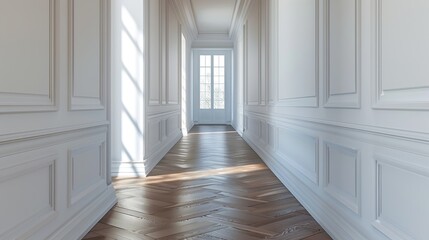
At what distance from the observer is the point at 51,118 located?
1.18m

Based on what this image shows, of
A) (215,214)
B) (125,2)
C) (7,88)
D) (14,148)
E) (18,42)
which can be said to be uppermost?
(125,2)

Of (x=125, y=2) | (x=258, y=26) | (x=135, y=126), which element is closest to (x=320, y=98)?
(x=135, y=126)

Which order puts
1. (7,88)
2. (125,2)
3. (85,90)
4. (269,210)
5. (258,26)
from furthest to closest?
(258,26) → (125,2) → (269,210) → (85,90) → (7,88)

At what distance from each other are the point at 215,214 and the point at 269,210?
274 mm

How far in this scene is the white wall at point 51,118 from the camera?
94 cm

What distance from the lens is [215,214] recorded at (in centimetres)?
174

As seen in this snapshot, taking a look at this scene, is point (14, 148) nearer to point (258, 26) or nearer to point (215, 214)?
point (215, 214)

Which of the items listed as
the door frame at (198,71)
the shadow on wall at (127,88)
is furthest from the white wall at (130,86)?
the door frame at (198,71)

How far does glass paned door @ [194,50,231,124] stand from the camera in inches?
344

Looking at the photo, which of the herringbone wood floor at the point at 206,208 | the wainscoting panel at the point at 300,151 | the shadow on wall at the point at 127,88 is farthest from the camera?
the shadow on wall at the point at 127,88

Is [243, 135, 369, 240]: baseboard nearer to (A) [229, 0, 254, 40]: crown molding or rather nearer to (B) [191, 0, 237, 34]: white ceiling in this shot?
(A) [229, 0, 254, 40]: crown molding

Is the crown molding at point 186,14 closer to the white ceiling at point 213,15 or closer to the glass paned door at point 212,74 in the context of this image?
the white ceiling at point 213,15

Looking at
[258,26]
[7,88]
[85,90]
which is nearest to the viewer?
[7,88]

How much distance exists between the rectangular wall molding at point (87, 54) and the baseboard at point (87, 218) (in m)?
0.42
